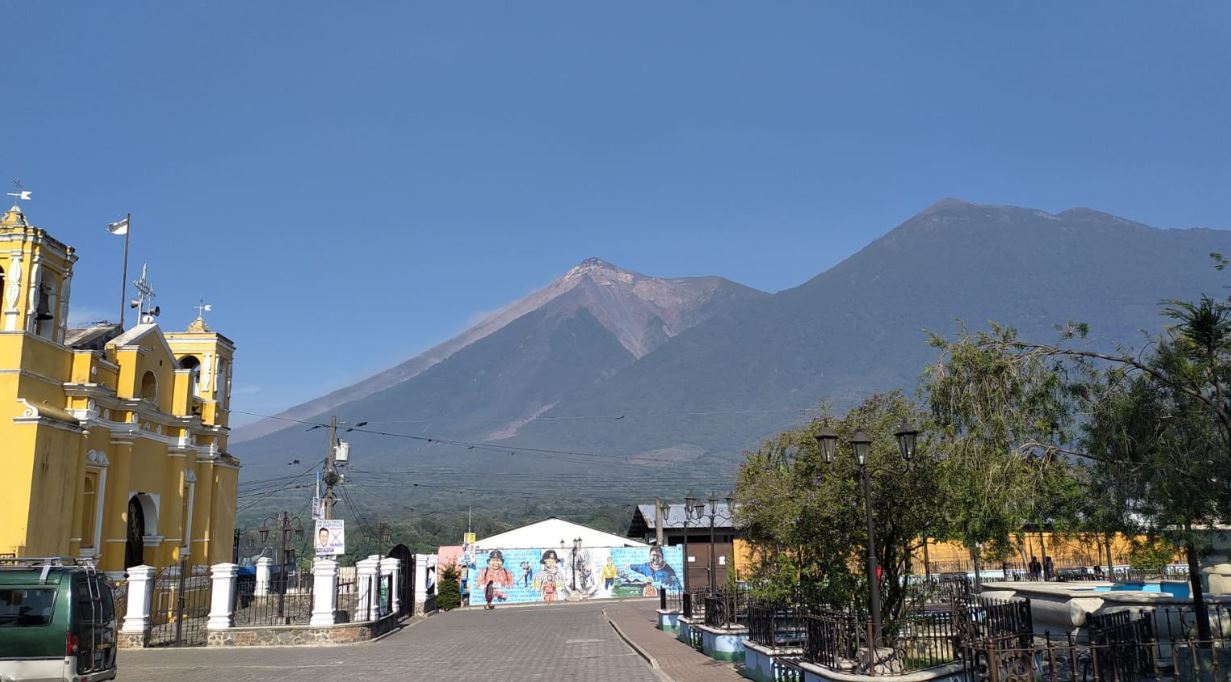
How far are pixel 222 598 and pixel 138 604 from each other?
2106 mm

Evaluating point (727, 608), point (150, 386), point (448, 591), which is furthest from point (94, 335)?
point (727, 608)

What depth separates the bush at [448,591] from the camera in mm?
44844

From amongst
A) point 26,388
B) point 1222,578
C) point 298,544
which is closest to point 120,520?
point 26,388

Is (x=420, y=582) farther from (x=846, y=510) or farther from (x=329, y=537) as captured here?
(x=846, y=510)

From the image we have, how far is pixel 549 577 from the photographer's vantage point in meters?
51.8

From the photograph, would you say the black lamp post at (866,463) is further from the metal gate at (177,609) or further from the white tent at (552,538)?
the white tent at (552,538)

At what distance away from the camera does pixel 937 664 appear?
14.5m

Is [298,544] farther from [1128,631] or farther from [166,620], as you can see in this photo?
[1128,631]

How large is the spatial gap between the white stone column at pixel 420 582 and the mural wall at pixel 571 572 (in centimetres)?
863

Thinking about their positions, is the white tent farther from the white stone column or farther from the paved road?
the paved road

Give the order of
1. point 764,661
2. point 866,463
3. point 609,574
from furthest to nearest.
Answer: point 609,574 → point 764,661 → point 866,463

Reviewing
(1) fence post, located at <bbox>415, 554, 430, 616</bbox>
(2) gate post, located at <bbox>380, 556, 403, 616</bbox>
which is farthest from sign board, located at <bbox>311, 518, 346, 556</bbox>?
(1) fence post, located at <bbox>415, 554, 430, 616</bbox>

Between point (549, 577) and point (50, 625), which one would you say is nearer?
point (50, 625)

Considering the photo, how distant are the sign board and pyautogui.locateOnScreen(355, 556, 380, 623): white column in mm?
853
